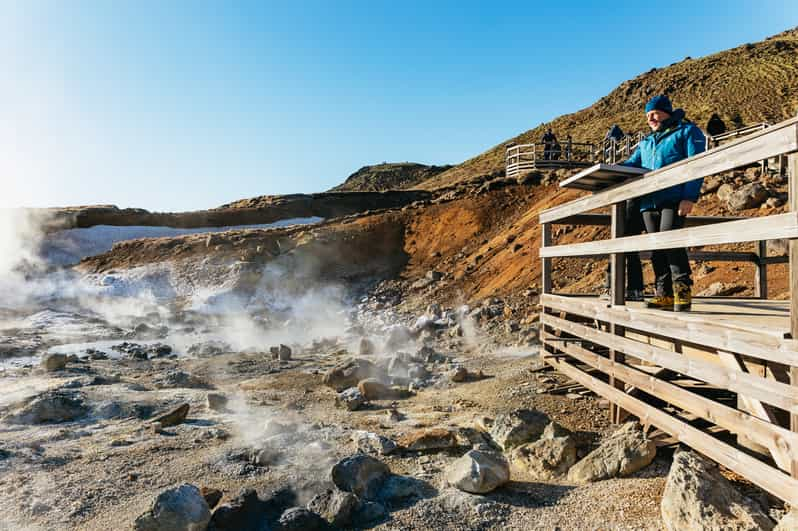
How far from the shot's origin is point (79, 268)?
78.7ft

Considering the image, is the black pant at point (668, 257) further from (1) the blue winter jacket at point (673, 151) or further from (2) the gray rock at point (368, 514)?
(2) the gray rock at point (368, 514)

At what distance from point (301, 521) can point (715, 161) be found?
3668mm

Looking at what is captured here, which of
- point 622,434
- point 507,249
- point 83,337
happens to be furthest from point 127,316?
point 622,434

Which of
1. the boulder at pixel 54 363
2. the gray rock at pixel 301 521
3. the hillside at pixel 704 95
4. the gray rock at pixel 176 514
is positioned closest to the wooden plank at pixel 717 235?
the gray rock at pixel 301 521

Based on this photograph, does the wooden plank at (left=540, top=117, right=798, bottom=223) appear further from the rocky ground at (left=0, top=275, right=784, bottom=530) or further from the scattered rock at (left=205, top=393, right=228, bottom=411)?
the scattered rock at (left=205, top=393, right=228, bottom=411)

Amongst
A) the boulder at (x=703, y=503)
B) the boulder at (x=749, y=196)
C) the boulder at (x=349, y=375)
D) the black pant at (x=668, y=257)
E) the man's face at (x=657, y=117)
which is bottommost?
the boulder at (x=349, y=375)

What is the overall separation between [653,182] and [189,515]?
421 centimetres

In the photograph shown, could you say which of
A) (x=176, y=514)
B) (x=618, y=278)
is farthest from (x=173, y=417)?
(x=618, y=278)

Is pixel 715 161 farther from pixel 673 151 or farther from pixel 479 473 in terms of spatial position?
pixel 479 473

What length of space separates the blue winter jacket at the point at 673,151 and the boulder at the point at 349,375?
4903 mm

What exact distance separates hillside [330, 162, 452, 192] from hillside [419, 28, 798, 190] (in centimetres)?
631

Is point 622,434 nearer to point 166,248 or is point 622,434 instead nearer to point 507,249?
point 507,249

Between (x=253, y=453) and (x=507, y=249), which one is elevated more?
(x=507, y=249)

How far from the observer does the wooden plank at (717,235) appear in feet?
9.08
